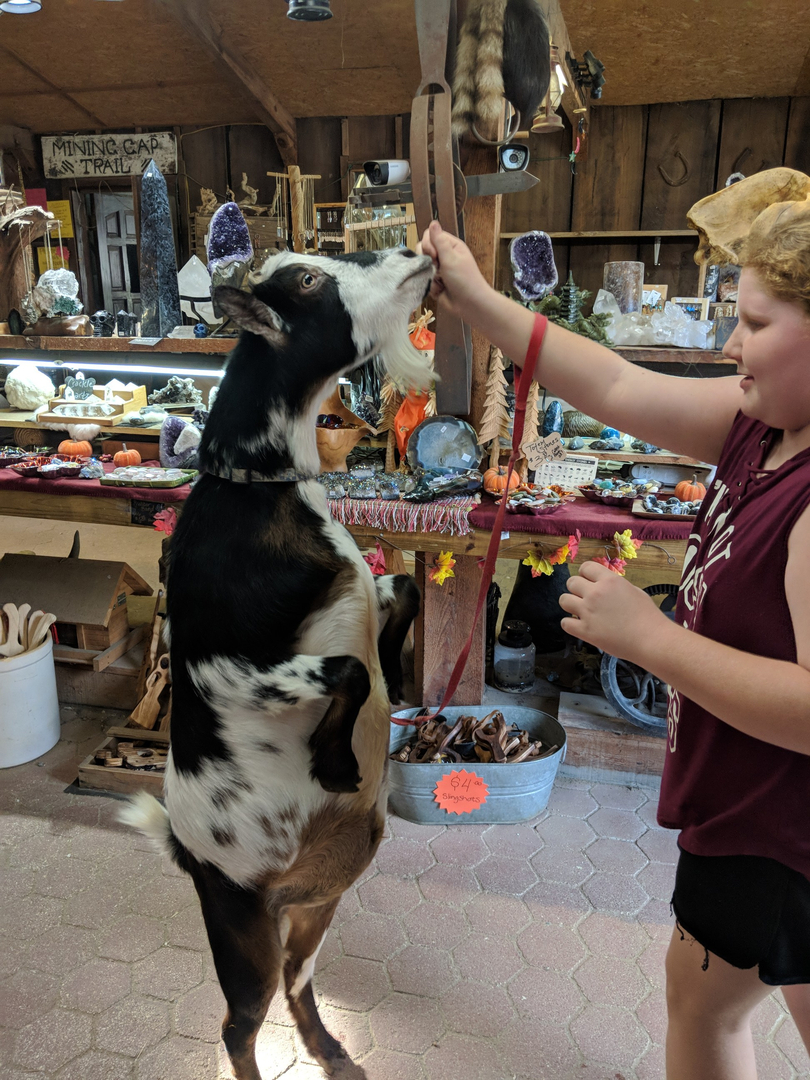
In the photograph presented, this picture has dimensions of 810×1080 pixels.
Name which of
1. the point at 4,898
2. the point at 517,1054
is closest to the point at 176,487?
the point at 4,898

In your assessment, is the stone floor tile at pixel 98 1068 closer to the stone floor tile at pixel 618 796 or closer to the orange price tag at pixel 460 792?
the orange price tag at pixel 460 792

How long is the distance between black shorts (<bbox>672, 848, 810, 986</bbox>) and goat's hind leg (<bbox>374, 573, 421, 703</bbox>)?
59cm

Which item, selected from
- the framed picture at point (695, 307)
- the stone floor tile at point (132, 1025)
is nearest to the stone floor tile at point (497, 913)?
the stone floor tile at point (132, 1025)

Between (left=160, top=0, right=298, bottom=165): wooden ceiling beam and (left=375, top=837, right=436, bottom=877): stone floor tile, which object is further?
(left=160, top=0, right=298, bottom=165): wooden ceiling beam

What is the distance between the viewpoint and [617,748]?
2980 millimetres

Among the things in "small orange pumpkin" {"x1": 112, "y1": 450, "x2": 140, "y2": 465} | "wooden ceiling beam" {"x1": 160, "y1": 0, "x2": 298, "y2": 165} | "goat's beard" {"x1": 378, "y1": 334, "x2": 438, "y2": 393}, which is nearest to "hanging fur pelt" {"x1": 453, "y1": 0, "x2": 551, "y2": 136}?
"goat's beard" {"x1": 378, "y1": 334, "x2": 438, "y2": 393}

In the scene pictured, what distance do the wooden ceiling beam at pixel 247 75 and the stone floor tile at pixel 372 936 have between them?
15.1 feet

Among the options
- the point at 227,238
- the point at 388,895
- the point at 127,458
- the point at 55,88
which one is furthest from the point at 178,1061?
the point at 55,88

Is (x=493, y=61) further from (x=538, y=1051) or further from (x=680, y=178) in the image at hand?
(x=680, y=178)

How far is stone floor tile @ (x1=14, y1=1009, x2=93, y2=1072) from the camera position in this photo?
186 cm

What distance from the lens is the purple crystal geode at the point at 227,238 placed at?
2.56 m

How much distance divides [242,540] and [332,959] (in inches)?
65.0

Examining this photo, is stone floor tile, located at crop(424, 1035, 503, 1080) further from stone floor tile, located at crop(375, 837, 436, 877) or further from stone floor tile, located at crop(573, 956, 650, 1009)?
stone floor tile, located at crop(375, 837, 436, 877)

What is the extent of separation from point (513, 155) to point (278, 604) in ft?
5.66
